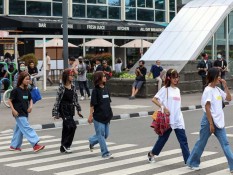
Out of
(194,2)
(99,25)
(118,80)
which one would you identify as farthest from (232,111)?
(99,25)

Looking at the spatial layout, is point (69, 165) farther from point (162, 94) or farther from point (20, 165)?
point (162, 94)

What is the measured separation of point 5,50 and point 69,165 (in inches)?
939

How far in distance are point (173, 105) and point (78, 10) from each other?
31.3 metres

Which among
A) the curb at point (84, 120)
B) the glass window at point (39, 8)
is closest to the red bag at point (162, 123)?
the curb at point (84, 120)

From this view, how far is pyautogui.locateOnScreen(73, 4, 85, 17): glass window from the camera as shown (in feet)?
129

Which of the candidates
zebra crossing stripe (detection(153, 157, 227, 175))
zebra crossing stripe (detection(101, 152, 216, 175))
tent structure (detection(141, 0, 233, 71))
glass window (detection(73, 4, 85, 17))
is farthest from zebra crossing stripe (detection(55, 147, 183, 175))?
glass window (detection(73, 4, 85, 17))

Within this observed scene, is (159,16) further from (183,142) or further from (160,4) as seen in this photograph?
(183,142)

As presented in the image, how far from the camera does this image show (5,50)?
3216cm

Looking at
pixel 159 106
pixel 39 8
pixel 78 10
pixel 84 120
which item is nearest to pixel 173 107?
pixel 159 106

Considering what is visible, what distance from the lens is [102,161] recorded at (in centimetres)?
959

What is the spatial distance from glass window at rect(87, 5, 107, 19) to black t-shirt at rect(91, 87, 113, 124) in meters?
30.6

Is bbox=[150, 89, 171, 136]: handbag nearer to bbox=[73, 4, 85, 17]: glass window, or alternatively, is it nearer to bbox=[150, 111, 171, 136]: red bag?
bbox=[150, 111, 171, 136]: red bag

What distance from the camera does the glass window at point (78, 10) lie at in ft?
129

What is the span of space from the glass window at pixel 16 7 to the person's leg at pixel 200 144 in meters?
28.6
